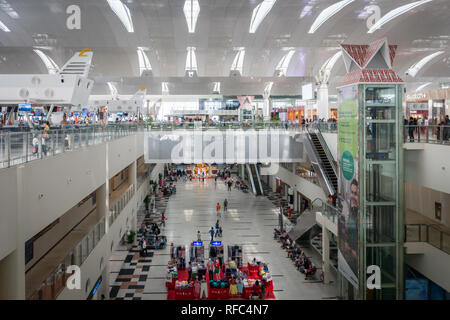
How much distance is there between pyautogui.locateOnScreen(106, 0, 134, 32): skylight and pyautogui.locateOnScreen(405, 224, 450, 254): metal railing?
19.0 metres

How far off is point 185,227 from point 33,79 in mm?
12138

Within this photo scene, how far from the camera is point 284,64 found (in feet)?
105

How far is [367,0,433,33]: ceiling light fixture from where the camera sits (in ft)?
74.0

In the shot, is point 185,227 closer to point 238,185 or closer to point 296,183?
point 296,183

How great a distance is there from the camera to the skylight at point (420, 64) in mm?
30000

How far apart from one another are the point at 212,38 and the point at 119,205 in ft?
52.8

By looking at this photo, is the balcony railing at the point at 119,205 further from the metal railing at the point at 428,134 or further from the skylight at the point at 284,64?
the skylight at the point at 284,64

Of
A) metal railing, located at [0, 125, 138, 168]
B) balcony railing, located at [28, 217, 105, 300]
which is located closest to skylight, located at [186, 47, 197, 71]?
metal railing, located at [0, 125, 138, 168]

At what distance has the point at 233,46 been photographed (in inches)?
Answer: 1109

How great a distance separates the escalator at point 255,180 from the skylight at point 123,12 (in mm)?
14589

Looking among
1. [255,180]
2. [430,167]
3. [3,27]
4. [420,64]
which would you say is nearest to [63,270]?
[430,167]

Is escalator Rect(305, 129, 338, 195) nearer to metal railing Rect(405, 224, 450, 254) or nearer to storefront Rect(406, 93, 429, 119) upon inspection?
metal railing Rect(405, 224, 450, 254)

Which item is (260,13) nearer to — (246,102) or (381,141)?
(246,102)
